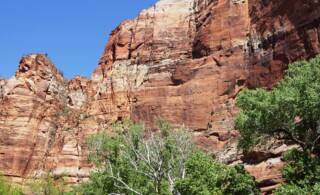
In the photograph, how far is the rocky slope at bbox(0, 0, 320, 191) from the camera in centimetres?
5781

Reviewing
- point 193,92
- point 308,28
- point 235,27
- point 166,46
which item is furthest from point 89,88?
point 308,28

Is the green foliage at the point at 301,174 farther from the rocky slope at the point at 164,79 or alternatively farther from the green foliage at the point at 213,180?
the rocky slope at the point at 164,79

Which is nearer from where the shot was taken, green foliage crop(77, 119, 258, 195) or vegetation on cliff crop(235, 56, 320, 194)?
vegetation on cliff crop(235, 56, 320, 194)

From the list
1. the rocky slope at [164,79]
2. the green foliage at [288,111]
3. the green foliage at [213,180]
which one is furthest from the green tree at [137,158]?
the rocky slope at [164,79]

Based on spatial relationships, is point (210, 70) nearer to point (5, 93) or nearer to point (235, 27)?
point (235, 27)

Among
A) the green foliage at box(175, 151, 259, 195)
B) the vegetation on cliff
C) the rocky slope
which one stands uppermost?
the rocky slope

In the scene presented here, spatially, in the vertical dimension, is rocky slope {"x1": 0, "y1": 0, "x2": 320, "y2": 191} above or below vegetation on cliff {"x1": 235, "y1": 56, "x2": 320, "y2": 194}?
above

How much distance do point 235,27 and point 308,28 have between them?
15167 millimetres

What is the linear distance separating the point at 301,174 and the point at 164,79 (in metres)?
48.5

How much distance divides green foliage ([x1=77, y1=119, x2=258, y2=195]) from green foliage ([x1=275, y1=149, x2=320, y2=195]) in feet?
7.76

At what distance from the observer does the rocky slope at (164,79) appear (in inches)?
2276

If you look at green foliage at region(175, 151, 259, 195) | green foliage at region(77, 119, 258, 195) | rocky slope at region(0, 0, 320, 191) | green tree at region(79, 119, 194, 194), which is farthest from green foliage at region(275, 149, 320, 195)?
→ rocky slope at region(0, 0, 320, 191)

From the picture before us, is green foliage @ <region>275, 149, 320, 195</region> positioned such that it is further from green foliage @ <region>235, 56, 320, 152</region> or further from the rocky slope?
the rocky slope

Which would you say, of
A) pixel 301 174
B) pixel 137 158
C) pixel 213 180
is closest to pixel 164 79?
pixel 137 158
